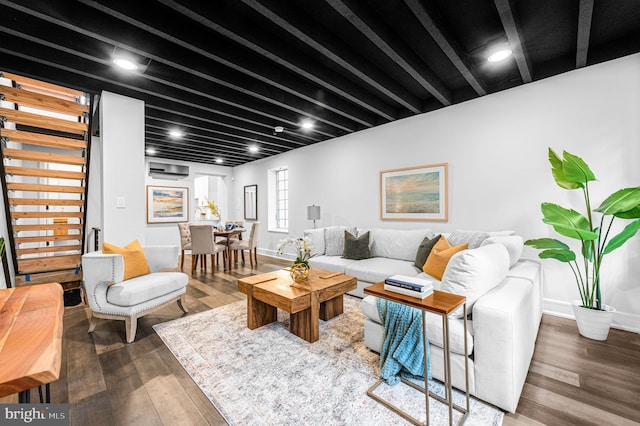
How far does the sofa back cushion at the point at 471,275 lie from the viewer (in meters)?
1.70

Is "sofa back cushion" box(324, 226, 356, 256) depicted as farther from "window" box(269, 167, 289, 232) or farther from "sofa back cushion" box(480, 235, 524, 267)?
"window" box(269, 167, 289, 232)

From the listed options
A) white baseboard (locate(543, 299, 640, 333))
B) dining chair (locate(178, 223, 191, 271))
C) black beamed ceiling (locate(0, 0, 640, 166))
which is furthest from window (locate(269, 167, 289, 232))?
white baseboard (locate(543, 299, 640, 333))

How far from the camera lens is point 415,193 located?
407cm

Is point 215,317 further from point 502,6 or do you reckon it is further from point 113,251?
point 502,6

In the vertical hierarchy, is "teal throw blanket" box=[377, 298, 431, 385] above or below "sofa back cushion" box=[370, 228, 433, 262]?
below

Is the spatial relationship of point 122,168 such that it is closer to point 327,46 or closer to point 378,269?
point 327,46

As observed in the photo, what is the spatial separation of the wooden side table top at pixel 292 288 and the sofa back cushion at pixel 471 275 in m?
1.14

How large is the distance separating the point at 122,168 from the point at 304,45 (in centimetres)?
257

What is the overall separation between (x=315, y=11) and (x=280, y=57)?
493 millimetres

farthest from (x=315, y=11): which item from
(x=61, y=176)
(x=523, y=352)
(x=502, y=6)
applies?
(x=61, y=176)

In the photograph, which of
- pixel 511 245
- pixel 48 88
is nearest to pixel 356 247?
pixel 511 245

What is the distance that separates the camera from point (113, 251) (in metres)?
2.68

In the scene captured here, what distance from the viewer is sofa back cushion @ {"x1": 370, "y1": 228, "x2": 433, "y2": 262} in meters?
3.75

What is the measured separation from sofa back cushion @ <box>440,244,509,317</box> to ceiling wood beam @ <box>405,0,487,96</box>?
68.0 inches
